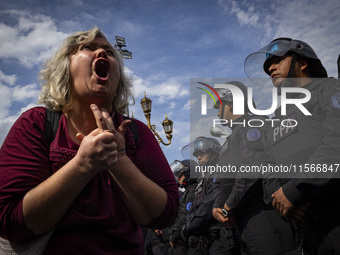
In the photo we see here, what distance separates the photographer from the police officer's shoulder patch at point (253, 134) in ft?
12.9

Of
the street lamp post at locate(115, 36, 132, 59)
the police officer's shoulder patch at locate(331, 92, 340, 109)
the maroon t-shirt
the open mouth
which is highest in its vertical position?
the street lamp post at locate(115, 36, 132, 59)

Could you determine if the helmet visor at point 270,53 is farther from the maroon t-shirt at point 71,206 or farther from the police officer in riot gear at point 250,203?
the maroon t-shirt at point 71,206

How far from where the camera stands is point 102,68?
1.79 metres

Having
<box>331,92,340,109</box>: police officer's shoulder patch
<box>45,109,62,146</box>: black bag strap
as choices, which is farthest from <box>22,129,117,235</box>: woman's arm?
<box>331,92,340,109</box>: police officer's shoulder patch

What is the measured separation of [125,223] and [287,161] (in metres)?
2.06

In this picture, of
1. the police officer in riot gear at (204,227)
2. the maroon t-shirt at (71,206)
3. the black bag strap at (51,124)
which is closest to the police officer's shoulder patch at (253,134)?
the police officer in riot gear at (204,227)

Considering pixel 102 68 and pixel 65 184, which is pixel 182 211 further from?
pixel 65 184

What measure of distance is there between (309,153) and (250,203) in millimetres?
1323

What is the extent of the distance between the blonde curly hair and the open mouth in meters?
0.19

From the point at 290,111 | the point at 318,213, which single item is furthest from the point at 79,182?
the point at 290,111

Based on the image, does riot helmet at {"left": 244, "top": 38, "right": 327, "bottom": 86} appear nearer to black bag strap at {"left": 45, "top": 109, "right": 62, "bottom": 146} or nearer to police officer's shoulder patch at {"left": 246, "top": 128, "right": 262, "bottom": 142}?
police officer's shoulder patch at {"left": 246, "top": 128, "right": 262, "bottom": 142}

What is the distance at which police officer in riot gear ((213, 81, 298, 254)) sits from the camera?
11.3 feet

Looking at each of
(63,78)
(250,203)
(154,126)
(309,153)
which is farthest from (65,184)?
(154,126)

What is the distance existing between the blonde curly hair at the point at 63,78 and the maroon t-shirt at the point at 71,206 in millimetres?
110
